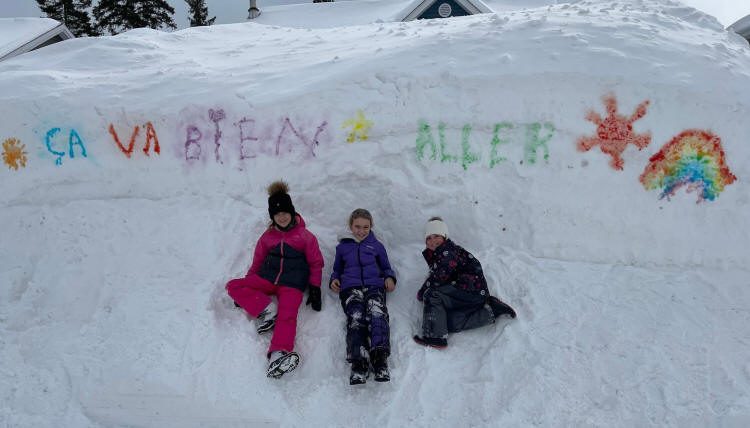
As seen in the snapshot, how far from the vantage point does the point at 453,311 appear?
176 inches

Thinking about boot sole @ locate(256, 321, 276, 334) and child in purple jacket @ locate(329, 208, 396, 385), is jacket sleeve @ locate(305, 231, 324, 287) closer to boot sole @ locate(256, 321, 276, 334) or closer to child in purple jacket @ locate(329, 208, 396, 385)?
Result: child in purple jacket @ locate(329, 208, 396, 385)

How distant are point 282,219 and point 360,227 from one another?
77 centimetres

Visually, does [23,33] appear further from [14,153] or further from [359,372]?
[359,372]

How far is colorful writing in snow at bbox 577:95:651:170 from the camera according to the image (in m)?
5.36

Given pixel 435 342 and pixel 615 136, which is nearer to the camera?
pixel 435 342

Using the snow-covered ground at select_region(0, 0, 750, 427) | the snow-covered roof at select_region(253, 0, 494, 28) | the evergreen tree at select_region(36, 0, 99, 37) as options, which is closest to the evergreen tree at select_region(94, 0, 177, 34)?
the evergreen tree at select_region(36, 0, 99, 37)

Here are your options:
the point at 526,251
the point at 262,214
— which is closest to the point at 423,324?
the point at 526,251

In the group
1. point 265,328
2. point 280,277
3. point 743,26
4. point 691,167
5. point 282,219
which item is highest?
point 743,26

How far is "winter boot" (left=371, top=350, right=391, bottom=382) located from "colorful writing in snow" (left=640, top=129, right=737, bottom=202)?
11.2 feet

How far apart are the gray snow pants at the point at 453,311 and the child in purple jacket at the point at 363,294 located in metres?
0.38

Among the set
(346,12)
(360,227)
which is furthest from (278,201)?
(346,12)

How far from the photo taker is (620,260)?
5.09 metres

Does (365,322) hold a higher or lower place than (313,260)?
lower

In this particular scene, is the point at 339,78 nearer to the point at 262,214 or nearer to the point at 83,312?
the point at 262,214
